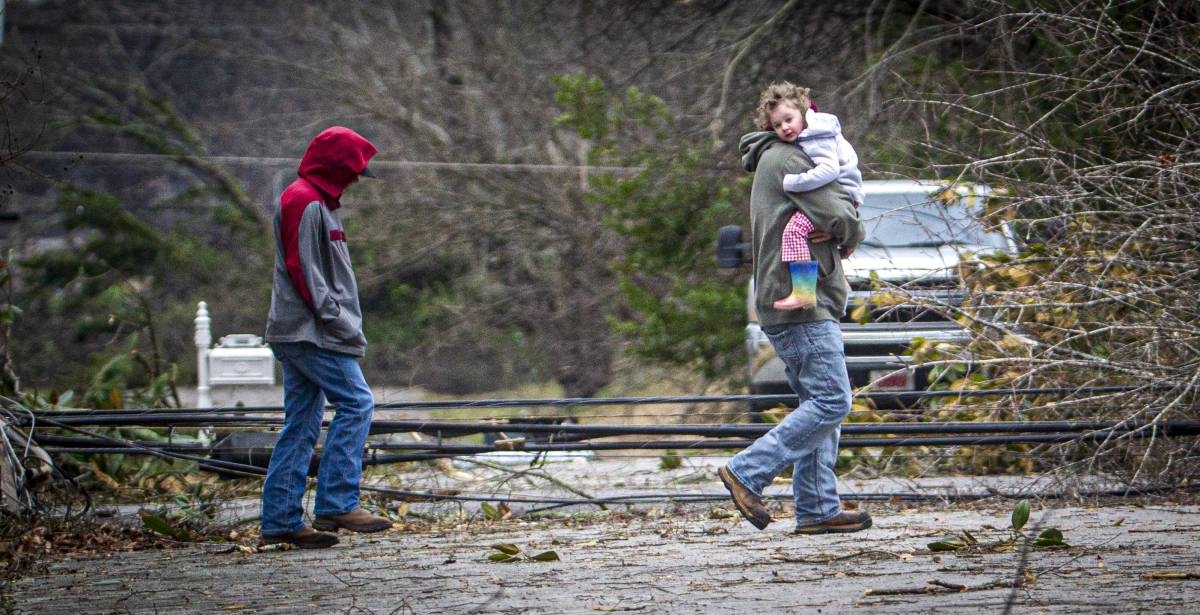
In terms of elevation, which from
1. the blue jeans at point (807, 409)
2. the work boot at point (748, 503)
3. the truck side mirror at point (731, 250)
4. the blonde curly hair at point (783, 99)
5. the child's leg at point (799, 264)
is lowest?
the work boot at point (748, 503)

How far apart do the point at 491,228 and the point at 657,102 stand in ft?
13.6

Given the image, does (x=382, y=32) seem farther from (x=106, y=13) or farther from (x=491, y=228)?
(x=106, y=13)

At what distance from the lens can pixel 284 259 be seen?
5.63 m

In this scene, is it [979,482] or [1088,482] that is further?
[979,482]

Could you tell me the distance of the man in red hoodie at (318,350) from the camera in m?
5.59

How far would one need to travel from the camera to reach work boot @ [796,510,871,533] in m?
5.48

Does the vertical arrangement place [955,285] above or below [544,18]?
below

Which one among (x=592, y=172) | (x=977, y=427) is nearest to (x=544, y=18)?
(x=592, y=172)

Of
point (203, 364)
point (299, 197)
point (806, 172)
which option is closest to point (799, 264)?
point (806, 172)

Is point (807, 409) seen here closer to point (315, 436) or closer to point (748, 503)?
point (748, 503)

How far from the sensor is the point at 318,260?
18.5 feet

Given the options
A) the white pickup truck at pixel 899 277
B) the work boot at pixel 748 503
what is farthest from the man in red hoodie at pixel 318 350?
the white pickup truck at pixel 899 277

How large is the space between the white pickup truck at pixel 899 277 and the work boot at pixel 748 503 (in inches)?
67.0

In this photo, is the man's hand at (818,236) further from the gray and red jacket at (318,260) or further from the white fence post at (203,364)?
the white fence post at (203,364)
